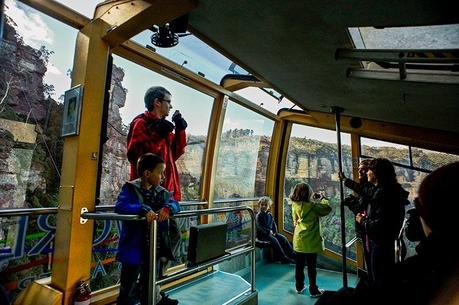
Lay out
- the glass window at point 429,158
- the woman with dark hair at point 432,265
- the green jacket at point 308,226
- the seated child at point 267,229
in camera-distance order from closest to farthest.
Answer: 1. the woman with dark hair at point 432,265
2. the green jacket at point 308,226
3. the glass window at point 429,158
4. the seated child at point 267,229

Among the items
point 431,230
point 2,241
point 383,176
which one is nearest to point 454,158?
point 383,176

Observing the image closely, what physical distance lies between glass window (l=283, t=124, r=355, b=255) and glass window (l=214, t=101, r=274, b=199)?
0.54 metres

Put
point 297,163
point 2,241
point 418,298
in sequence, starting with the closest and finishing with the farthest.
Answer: point 418,298
point 2,241
point 297,163

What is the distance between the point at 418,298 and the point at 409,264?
8cm

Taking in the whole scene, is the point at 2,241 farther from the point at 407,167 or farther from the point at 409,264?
the point at 407,167

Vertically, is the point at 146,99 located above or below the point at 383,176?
above

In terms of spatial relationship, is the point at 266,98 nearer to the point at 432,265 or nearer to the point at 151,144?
the point at 151,144

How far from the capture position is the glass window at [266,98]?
4.42m

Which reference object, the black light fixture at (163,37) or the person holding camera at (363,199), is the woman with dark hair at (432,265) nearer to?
the black light fixture at (163,37)

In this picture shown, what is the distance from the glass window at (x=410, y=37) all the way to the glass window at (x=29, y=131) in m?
2.27

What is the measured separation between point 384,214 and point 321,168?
2628mm

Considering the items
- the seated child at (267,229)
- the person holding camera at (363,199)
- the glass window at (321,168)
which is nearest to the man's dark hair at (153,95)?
the person holding camera at (363,199)

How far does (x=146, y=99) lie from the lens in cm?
240

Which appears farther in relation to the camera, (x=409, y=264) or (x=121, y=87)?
(x=121, y=87)
